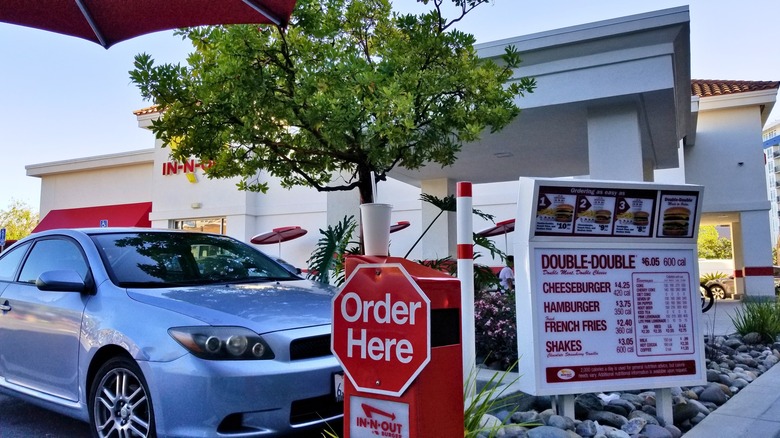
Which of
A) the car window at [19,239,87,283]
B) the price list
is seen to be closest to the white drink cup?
the price list

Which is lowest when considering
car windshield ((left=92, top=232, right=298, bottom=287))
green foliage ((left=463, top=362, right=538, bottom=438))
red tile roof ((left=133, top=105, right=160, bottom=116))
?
green foliage ((left=463, top=362, right=538, bottom=438))

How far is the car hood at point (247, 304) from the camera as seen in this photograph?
3.45 metres

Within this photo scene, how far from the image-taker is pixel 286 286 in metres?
4.46

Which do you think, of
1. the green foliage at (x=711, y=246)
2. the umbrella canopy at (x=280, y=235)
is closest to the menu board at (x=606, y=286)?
the umbrella canopy at (x=280, y=235)

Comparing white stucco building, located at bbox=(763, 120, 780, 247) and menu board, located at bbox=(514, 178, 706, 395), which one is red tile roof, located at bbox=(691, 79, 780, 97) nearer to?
menu board, located at bbox=(514, 178, 706, 395)

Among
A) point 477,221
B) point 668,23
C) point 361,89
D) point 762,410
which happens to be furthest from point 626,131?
point 477,221

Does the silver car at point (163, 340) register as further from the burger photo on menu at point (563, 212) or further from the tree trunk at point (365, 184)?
the tree trunk at point (365, 184)

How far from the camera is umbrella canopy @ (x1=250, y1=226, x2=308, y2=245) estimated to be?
64.7 feet

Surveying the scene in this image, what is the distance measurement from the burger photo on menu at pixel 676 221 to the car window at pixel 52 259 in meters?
4.26

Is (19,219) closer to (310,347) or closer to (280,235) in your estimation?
(280,235)

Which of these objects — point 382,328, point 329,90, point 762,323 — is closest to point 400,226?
point 762,323

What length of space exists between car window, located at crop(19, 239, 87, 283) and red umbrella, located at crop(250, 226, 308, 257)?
579 inches

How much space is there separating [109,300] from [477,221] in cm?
1550

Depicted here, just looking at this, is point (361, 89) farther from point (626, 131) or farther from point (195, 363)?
point (626, 131)
